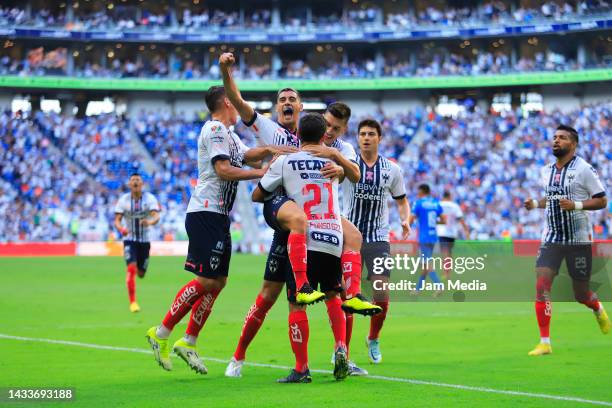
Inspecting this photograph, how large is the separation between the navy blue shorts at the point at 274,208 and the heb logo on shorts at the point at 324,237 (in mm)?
399

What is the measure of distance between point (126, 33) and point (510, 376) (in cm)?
5564

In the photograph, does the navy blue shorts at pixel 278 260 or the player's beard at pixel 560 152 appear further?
the player's beard at pixel 560 152

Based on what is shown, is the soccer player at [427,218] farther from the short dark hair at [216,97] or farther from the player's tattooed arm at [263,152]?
the player's tattooed arm at [263,152]

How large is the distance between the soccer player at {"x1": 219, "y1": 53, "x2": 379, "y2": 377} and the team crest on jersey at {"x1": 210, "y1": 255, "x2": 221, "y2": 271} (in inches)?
21.9

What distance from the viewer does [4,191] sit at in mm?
50719

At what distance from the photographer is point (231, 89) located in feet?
31.0

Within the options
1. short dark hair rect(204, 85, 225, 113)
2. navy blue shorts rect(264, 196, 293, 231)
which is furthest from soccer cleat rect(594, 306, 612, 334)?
short dark hair rect(204, 85, 225, 113)

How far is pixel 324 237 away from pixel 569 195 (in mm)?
4719

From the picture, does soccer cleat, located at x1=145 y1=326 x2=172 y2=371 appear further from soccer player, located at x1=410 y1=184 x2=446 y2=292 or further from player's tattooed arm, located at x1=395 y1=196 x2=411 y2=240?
soccer player, located at x1=410 y1=184 x2=446 y2=292

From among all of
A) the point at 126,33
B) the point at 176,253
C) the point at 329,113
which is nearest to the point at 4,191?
the point at 176,253

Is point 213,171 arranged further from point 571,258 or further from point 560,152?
point 571,258

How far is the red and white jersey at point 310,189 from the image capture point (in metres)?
8.88

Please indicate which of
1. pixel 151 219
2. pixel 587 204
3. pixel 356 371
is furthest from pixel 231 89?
pixel 151 219

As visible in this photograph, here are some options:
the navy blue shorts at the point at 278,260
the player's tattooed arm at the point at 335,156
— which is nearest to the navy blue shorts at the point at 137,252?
the navy blue shorts at the point at 278,260
